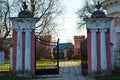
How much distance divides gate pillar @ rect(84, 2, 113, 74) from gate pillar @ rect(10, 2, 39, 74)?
3.27 metres

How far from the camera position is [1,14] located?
135ft

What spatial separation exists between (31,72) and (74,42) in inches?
1680

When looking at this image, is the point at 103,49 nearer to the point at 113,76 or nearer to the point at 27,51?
the point at 113,76

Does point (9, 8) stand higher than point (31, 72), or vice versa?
point (9, 8)

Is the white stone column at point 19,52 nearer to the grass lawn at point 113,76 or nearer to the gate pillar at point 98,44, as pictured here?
the gate pillar at point 98,44

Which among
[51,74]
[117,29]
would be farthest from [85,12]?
[51,74]

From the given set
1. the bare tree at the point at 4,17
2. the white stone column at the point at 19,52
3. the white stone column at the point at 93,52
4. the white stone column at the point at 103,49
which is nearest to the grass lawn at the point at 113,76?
the white stone column at the point at 103,49

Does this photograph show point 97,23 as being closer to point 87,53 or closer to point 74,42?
point 87,53

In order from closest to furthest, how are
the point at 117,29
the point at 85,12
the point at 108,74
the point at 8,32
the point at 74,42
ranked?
the point at 108,74, the point at 117,29, the point at 8,32, the point at 85,12, the point at 74,42

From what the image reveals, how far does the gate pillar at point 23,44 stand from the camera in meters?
18.5

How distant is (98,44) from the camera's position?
18844mm

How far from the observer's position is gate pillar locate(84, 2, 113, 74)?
734 inches

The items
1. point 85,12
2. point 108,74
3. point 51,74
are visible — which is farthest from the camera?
point 85,12

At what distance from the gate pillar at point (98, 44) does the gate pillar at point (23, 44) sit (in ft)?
10.7
